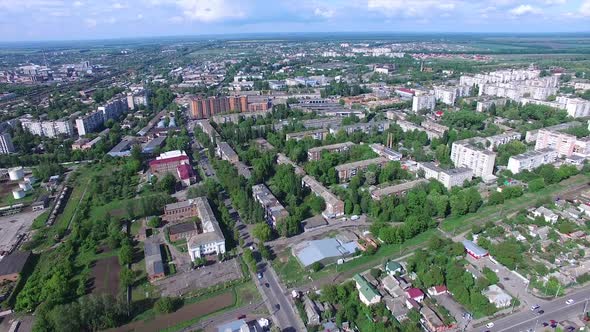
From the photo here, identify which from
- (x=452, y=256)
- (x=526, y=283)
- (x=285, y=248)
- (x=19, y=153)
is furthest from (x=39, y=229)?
(x=526, y=283)

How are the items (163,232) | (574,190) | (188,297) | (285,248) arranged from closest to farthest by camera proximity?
(188,297) → (285,248) → (163,232) → (574,190)

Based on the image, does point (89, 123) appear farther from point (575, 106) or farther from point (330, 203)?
point (575, 106)

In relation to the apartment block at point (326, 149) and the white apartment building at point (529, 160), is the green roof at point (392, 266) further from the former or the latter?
the white apartment building at point (529, 160)

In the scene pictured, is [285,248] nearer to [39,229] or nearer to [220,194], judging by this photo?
[220,194]

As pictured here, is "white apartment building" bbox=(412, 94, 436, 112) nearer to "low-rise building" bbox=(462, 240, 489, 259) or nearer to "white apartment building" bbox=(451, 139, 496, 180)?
"white apartment building" bbox=(451, 139, 496, 180)

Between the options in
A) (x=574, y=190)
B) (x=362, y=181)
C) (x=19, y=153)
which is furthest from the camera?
(x=19, y=153)
